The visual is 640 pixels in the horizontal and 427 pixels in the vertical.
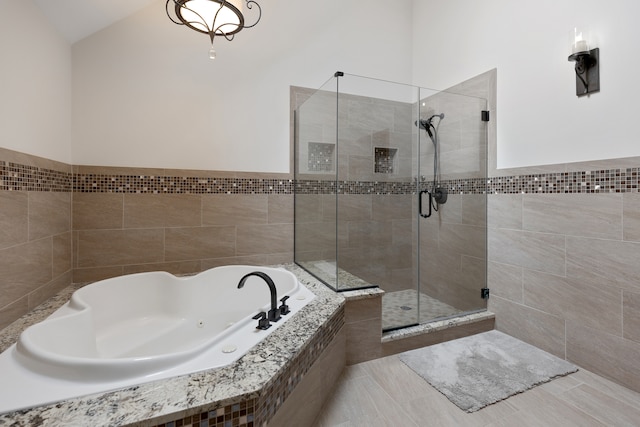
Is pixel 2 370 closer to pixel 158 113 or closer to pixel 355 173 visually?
pixel 158 113

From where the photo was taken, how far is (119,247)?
7.30 feet

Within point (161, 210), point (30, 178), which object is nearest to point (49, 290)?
point (30, 178)

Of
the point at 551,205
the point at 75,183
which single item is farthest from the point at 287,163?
the point at 551,205

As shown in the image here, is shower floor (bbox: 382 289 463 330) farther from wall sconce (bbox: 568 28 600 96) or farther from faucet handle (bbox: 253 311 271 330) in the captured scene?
wall sconce (bbox: 568 28 600 96)

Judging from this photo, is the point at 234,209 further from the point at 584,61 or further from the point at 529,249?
the point at 584,61

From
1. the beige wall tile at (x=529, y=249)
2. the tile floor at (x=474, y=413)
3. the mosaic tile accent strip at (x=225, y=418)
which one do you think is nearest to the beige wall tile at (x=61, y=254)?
the mosaic tile accent strip at (x=225, y=418)

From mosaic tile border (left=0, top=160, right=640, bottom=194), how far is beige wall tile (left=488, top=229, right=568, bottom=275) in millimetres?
320

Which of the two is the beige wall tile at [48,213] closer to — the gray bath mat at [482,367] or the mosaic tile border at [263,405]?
the mosaic tile border at [263,405]

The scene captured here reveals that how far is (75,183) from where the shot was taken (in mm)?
2133

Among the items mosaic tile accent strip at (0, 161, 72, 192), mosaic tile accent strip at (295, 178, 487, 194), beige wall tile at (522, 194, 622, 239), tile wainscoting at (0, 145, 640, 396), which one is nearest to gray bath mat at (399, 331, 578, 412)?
tile wainscoting at (0, 145, 640, 396)

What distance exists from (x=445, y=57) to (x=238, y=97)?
6.67 ft

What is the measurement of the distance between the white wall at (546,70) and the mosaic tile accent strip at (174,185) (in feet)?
6.20

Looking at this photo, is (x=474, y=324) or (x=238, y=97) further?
(x=238, y=97)

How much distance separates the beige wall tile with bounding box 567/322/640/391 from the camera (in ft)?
5.29
